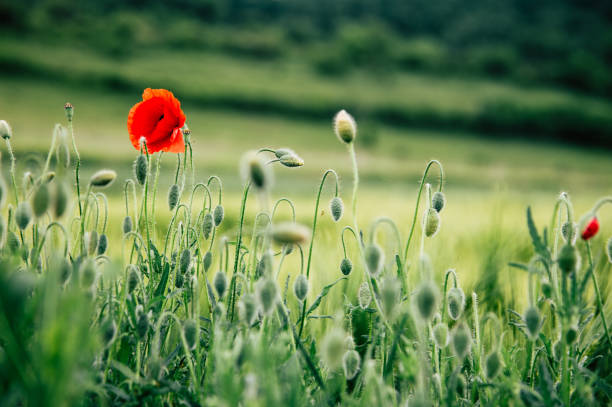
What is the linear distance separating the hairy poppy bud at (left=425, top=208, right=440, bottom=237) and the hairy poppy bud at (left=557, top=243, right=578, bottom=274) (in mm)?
144

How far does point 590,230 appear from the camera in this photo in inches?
21.0

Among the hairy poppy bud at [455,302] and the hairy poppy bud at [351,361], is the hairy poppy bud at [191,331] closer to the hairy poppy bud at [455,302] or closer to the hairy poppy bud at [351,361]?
the hairy poppy bud at [351,361]

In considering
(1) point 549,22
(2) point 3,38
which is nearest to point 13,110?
(2) point 3,38

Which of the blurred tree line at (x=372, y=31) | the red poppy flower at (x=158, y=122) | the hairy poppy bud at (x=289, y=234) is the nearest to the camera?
the hairy poppy bud at (x=289, y=234)

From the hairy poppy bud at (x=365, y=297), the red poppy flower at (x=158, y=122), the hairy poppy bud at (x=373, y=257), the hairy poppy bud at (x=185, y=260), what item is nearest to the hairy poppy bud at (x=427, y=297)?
the hairy poppy bud at (x=373, y=257)

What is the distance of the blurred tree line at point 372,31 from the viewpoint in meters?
14.7

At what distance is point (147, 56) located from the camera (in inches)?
577

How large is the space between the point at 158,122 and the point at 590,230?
65cm

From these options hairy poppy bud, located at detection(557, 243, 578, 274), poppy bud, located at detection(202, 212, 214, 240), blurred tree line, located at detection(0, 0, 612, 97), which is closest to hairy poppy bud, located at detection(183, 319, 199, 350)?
poppy bud, located at detection(202, 212, 214, 240)

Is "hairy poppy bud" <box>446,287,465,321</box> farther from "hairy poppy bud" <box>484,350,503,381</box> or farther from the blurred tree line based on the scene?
the blurred tree line

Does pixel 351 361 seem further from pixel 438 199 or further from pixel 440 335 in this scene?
pixel 438 199

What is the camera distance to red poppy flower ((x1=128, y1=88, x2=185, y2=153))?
753 millimetres

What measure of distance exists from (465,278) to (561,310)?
411 millimetres

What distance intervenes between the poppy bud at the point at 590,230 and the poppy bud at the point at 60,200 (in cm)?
53
